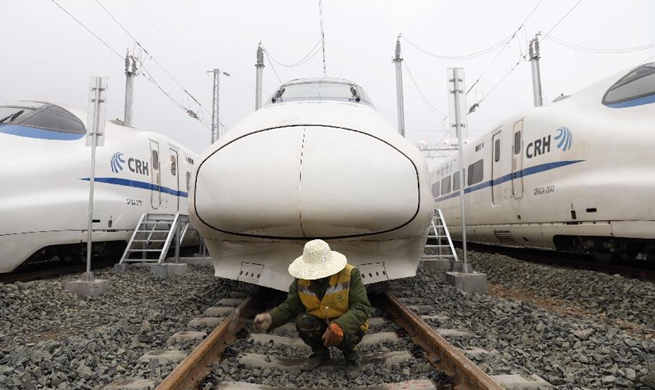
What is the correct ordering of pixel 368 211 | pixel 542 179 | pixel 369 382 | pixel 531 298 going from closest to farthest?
pixel 369 382 < pixel 368 211 < pixel 531 298 < pixel 542 179

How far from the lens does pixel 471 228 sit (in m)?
10.1

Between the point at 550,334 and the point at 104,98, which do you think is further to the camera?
the point at 104,98

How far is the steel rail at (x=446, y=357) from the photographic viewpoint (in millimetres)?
2144

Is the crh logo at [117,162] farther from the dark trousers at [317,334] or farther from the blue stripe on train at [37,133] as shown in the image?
the dark trousers at [317,334]

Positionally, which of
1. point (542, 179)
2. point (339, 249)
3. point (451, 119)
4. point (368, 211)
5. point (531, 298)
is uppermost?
point (451, 119)

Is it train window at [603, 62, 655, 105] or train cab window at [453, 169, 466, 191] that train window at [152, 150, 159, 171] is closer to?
train cab window at [453, 169, 466, 191]

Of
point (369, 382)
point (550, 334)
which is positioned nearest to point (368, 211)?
point (369, 382)

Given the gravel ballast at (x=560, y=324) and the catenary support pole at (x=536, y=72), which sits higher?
the catenary support pole at (x=536, y=72)

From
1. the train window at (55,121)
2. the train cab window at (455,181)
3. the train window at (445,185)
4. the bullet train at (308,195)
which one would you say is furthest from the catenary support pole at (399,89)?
the bullet train at (308,195)

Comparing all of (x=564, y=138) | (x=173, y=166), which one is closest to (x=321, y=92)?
(x=564, y=138)

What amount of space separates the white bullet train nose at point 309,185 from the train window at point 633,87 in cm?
389

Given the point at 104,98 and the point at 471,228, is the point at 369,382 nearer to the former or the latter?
the point at 104,98

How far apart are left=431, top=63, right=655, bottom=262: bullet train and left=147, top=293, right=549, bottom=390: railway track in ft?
11.2

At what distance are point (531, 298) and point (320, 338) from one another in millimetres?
3459
